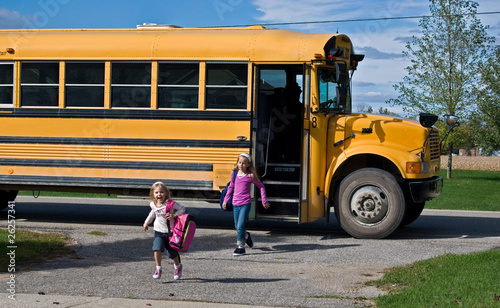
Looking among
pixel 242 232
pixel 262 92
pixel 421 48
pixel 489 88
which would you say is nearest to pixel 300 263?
pixel 242 232

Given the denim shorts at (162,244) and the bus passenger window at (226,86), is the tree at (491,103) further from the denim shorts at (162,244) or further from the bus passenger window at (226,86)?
the denim shorts at (162,244)

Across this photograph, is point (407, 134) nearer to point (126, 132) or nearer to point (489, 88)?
point (126, 132)

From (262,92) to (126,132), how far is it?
215 cm

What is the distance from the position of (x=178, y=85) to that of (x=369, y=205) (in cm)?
331

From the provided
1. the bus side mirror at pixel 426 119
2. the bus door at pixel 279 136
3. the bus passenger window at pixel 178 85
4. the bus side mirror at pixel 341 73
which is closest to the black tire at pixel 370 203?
the bus door at pixel 279 136

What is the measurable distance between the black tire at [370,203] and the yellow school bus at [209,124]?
0.02 metres

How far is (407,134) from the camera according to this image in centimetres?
1023

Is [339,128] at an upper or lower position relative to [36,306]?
upper

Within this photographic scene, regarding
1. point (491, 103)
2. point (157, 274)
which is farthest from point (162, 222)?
point (491, 103)

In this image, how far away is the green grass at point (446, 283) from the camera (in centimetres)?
600

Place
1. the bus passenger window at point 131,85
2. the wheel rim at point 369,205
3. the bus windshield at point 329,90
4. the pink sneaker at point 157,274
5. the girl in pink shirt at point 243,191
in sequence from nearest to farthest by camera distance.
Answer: the pink sneaker at point 157,274 < the girl in pink shirt at point 243,191 < the wheel rim at point 369,205 < the bus windshield at point 329,90 < the bus passenger window at point 131,85

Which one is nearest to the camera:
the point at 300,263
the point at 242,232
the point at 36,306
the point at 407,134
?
the point at 36,306

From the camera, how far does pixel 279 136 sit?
10867 mm

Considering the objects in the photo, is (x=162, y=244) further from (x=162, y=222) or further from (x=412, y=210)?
(x=412, y=210)
